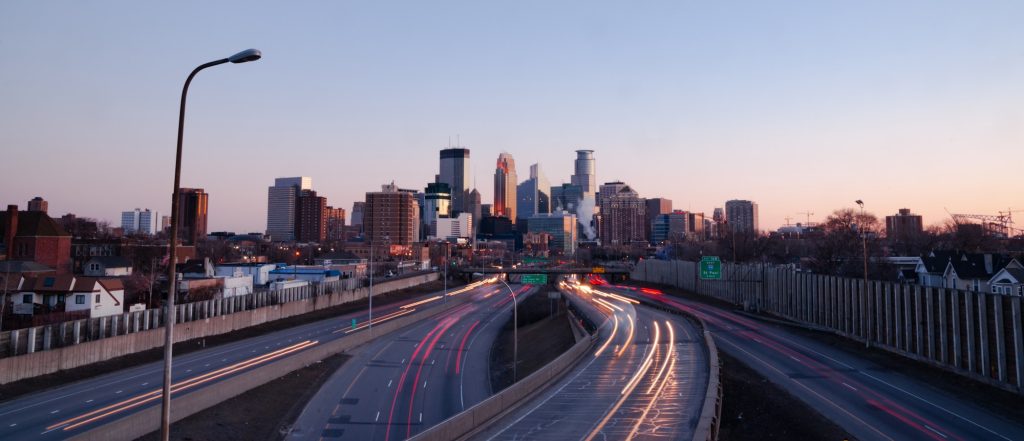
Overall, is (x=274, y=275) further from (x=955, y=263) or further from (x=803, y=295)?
(x=955, y=263)

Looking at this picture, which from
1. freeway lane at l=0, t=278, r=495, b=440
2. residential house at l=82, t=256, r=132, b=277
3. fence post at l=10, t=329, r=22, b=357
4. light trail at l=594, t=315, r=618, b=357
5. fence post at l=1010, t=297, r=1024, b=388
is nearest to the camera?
freeway lane at l=0, t=278, r=495, b=440

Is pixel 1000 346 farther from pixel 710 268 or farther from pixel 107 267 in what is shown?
pixel 107 267

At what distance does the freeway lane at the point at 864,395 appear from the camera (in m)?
28.8

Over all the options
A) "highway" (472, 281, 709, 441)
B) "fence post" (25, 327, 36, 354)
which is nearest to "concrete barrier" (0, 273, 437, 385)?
"fence post" (25, 327, 36, 354)

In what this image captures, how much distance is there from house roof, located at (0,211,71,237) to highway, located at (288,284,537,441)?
60.3m

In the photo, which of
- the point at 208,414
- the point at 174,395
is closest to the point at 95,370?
the point at 174,395

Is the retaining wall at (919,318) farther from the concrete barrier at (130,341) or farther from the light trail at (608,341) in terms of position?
the concrete barrier at (130,341)

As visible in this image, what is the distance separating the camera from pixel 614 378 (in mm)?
39594

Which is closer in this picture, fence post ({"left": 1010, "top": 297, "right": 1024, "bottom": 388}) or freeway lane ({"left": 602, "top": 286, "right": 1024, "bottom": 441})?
freeway lane ({"left": 602, "top": 286, "right": 1024, "bottom": 441})

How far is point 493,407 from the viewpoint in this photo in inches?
1174

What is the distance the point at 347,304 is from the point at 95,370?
5356cm

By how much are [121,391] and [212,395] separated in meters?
7.47

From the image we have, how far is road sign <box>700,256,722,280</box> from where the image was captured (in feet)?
272

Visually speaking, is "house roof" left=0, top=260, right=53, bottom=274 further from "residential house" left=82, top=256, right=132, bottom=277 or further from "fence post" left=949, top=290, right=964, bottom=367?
"fence post" left=949, top=290, right=964, bottom=367
